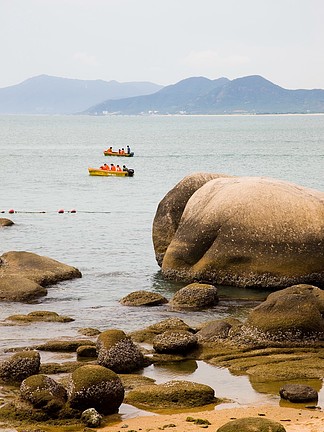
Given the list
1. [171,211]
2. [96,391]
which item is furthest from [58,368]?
[171,211]

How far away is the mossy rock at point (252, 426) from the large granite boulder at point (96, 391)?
8.39 feet

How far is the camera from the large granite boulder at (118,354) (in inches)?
725

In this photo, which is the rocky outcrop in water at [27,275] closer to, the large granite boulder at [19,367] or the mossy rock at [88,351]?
the mossy rock at [88,351]

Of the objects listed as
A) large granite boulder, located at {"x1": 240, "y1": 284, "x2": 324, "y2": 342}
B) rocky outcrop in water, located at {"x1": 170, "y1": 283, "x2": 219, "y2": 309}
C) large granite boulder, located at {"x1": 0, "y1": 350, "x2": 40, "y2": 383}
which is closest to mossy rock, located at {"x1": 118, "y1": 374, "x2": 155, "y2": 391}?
large granite boulder, located at {"x1": 0, "y1": 350, "x2": 40, "y2": 383}

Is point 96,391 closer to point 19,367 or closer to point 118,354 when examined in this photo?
point 19,367

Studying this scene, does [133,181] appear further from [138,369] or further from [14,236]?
[138,369]

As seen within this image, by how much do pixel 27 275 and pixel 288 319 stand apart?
10.1 m

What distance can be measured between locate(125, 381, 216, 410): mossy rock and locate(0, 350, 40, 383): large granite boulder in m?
2.22

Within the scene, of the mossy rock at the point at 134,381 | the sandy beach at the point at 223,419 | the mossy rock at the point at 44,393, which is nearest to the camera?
the sandy beach at the point at 223,419

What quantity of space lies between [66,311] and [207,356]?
625 centimetres

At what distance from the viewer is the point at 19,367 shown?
1759 centimetres

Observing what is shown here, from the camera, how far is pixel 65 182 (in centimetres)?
6888

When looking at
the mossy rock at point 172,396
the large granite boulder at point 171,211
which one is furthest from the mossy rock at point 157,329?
the large granite boulder at point 171,211

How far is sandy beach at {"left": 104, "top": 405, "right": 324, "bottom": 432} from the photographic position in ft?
49.1
